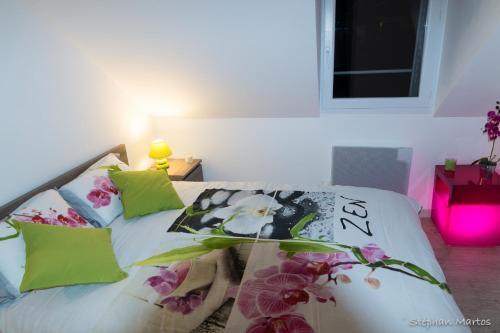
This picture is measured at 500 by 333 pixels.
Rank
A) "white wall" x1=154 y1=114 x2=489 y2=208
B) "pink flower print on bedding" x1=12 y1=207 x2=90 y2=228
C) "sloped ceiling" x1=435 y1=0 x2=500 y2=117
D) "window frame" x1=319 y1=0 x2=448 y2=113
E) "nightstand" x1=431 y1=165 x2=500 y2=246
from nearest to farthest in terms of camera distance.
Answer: "pink flower print on bedding" x1=12 y1=207 x2=90 y2=228, "sloped ceiling" x1=435 y1=0 x2=500 y2=117, "nightstand" x1=431 y1=165 x2=500 y2=246, "window frame" x1=319 y1=0 x2=448 y2=113, "white wall" x1=154 y1=114 x2=489 y2=208

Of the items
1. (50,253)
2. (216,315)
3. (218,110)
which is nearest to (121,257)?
(50,253)

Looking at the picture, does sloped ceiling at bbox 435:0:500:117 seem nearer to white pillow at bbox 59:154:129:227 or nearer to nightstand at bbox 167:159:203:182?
nightstand at bbox 167:159:203:182

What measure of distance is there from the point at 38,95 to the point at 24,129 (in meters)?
0.25

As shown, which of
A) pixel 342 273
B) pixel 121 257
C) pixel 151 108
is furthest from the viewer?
pixel 151 108

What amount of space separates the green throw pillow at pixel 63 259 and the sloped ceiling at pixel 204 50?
56.4 inches

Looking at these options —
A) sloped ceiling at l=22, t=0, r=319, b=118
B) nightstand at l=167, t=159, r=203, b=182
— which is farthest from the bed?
sloped ceiling at l=22, t=0, r=319, b=118

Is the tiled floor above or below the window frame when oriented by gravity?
below

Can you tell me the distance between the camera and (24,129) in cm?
205

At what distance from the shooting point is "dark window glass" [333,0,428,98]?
271 cm

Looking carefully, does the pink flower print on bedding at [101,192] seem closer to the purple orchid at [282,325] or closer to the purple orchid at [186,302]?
the purple orchid at [186,302]

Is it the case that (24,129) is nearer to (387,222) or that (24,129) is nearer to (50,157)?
(50,157)

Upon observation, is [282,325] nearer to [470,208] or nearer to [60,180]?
[60,180]

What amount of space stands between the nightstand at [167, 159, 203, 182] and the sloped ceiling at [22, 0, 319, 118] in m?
0.53

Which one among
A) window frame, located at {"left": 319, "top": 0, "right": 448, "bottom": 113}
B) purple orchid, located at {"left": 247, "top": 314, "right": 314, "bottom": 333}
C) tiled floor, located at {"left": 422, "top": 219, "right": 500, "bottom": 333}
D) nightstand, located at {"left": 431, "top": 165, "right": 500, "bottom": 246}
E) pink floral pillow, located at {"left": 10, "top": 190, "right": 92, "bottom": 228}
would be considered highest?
window frame, located at {"left": 319, "top": 0, "right": 448, "bottom": 113}
